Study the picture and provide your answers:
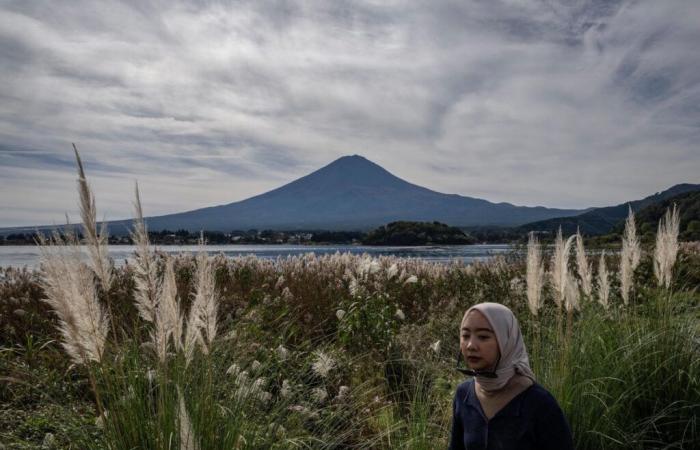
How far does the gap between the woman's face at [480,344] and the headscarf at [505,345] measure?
0.08 ft

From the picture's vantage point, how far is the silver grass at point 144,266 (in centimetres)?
265

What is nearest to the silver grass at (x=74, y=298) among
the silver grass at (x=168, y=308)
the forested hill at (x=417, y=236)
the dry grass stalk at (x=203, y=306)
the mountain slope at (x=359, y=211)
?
the silver grass at (x=168, y=308)

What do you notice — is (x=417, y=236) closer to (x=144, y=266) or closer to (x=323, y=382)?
(x=323, y=382)

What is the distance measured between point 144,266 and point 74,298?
387 millimetres

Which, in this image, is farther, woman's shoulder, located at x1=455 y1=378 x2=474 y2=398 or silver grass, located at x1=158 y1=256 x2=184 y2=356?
woman's shoulder, located at x1=455 y1=378 x2=474 y2=398

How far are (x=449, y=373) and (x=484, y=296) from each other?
3409 millimetres

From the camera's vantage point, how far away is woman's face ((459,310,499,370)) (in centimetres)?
256

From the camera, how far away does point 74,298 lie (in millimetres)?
2406

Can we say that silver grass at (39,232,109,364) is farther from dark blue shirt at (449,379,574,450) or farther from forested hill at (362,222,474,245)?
forested hill at (362,222,474,245)

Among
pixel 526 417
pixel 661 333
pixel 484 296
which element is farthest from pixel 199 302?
pixel 484 296

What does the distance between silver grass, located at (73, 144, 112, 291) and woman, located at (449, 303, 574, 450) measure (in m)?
1.91

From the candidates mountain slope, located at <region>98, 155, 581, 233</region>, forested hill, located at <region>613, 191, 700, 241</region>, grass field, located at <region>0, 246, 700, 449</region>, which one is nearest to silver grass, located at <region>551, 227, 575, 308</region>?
grass field, located at <region>0, 246, 700, 449</region>

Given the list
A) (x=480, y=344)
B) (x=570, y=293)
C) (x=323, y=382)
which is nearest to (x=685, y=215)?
(x=570, y=293)

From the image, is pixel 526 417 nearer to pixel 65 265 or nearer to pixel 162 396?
pixel 162 396
